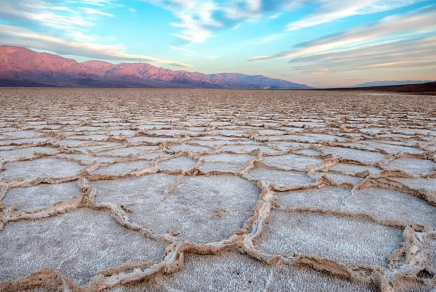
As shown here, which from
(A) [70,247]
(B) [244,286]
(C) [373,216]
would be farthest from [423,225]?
(A) [70,247]

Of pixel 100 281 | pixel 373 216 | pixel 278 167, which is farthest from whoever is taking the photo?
pixel 278 167

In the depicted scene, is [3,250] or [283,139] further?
[283,139]

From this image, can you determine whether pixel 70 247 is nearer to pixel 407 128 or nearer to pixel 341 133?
pixel 341 133

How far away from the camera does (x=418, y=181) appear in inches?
80.8

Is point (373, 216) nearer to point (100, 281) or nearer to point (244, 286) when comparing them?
point (244, 286)

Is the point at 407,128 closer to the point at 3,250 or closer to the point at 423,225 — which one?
the point at 423,225

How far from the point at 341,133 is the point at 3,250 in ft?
12.8

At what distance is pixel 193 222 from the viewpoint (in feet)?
4.66

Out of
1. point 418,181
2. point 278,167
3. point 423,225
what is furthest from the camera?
point 278,167

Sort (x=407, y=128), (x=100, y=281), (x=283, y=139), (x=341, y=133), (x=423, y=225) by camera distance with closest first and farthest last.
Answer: (x=100, y=281) → (x=423, y=225) → (x=283, y=139) → (x=341, y=133) → (x=407, y=128)

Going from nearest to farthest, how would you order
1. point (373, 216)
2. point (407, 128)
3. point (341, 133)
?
1. point (373, 216)
2. point (341, 133)
3. point (407, 128)

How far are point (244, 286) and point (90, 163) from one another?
1827mm

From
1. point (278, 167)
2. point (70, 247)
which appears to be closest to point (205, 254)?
point (70, 247)

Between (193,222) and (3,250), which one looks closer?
(3,250)
